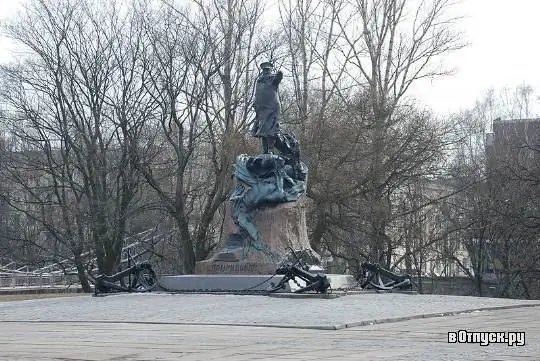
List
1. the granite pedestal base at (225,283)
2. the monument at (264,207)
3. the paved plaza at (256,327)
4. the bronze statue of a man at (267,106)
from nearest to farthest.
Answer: the paved plaza at (256,327) < the granite pedestal base at (225,283) < the monument at (264,207) < the bronze statue of a man at (267,106)

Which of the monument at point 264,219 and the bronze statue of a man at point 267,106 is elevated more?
the bronze statue of a man at point 267,106

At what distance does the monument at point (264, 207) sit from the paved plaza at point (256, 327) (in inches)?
94.6

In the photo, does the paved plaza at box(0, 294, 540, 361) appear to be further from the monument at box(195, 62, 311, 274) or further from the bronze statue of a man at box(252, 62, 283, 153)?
the bronze statue of a man at box(252, 62, 283, 153)

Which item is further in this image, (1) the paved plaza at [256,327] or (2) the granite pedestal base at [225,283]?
(2) the granite pedestal base at [225,283]

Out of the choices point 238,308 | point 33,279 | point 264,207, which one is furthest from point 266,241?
point 33,279

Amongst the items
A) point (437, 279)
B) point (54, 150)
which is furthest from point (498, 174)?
point (54, 150)

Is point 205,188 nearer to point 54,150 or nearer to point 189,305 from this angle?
point 54,150

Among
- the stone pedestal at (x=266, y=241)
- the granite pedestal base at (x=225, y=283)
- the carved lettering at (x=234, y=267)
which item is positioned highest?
the stone pedestal at (x=266, y=241)

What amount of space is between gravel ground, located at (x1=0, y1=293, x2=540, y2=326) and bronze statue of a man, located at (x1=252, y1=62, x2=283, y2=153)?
522 cm

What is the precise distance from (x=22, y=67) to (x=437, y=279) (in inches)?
841

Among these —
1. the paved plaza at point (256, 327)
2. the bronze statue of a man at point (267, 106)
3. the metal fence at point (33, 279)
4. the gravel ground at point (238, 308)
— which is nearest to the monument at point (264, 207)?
the bronze statue of a man at point (267, 106)

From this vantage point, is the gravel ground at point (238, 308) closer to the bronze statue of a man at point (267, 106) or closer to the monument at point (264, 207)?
the monument at point (264, 207)

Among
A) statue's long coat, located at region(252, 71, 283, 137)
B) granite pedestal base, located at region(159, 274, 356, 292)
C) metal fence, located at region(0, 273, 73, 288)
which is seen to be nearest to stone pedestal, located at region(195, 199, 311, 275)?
granite pedestal base, located at region(159, 274, 356, 292)

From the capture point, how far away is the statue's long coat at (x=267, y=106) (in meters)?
26.0
